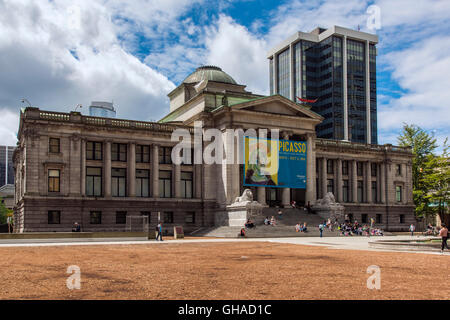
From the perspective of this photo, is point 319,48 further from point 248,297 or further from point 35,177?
point 248,297

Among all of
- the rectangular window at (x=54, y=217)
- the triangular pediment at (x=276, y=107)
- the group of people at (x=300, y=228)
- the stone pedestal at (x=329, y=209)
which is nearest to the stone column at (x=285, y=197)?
the triangular pediment at (x=276, y=107)

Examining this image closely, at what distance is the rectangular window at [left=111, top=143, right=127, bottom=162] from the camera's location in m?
63.7

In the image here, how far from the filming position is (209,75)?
261 feet

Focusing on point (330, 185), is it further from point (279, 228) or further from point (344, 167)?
point (279, 228)

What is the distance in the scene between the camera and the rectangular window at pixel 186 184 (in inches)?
2672

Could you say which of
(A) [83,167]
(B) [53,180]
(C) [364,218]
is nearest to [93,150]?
(A) [83,167]

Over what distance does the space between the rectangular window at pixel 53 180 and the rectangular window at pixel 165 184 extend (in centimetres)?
1398

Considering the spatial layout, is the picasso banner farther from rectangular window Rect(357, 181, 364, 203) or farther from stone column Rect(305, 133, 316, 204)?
rectangular window Rect(357, 181, 364, 203)

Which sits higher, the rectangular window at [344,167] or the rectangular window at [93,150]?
the rectangular window at [93,150]

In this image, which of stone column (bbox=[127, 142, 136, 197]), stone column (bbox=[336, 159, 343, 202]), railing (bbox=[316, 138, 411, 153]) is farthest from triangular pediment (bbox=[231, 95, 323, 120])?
stone column (bbox=[127, 142, 136, 197])

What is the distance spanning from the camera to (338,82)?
546ft

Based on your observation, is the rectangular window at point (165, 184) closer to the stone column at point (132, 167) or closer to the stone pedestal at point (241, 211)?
the stone column at point (132, 167)

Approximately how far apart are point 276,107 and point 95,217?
1150 inches

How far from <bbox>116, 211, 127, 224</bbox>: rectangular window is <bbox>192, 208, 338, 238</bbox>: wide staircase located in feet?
31.3
